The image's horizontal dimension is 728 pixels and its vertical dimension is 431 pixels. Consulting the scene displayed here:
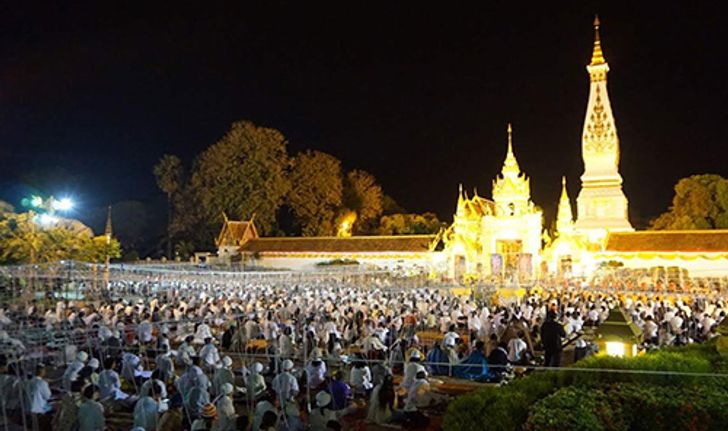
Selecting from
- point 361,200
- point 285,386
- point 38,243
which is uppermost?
point 361,200

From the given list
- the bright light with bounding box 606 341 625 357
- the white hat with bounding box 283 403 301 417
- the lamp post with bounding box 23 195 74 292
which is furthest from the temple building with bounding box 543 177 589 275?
the white hat with bounding box 283 403 301 417

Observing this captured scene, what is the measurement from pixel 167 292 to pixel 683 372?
28176mm

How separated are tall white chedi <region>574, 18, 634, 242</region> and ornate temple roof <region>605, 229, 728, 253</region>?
5866 mm

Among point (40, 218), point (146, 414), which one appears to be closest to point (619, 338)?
point (146, 414)

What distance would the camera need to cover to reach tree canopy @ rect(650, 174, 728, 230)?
4450 cm

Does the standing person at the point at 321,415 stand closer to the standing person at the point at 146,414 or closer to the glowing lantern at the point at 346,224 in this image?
the standing person at the point at 146,414

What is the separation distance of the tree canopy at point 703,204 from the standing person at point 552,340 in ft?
119

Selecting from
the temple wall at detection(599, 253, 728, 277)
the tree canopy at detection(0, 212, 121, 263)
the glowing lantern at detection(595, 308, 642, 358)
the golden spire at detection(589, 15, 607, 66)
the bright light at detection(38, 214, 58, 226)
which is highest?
the golden spire at detection(589, 15, 607, 66)

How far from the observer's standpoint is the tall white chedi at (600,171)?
146ft

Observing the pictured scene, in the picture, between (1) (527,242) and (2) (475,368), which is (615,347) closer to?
(2) (475,368)

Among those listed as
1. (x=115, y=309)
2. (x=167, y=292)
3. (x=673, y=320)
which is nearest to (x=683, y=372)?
(x=673, y=320)

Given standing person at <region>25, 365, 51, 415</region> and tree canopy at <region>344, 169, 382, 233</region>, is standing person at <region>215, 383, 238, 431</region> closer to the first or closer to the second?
standing person at <region>25, 365, 51, 415</region>

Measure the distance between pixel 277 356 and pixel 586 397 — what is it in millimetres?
7040

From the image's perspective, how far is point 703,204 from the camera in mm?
45344
